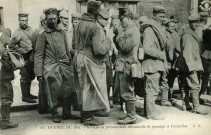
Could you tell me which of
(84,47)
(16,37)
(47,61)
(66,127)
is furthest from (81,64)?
(16,37)

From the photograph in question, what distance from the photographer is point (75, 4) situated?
11445 millimetres

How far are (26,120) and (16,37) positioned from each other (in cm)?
181

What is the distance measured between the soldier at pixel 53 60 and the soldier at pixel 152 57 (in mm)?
1373

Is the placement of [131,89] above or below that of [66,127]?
above

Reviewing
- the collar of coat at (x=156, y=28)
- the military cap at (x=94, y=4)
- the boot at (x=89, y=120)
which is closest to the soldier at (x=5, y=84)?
the boot at (x=89, y=120)

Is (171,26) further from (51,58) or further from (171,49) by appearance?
(51,58)

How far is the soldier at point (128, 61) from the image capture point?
18.6 ft

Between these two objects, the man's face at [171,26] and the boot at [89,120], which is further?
the man's face at [171,26]

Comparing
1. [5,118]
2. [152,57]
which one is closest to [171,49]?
[152,57]

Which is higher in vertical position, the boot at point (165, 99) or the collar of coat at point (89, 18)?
the collar of coat at point (89, 18)

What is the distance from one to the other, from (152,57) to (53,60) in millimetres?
1739

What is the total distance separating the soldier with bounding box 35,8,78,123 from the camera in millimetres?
5812

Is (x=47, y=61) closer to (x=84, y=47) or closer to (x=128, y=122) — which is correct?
(x=84, y=47)

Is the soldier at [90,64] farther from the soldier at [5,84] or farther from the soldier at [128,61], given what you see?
the soldier at [5,84]
